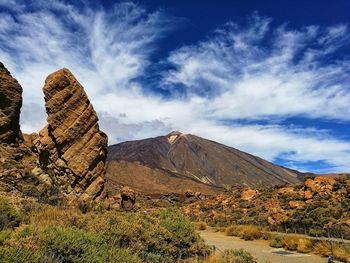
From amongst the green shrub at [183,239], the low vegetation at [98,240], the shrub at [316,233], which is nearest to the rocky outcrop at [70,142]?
the low vegetation at [98,240]

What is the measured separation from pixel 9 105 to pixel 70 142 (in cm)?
460

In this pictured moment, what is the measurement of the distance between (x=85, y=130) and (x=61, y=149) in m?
2.05

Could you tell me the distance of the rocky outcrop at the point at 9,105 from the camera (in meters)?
20.0

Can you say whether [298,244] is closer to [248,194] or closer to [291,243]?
[291,243]

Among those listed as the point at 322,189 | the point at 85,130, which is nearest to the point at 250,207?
the point at 322,189

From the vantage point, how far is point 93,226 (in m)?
9.78

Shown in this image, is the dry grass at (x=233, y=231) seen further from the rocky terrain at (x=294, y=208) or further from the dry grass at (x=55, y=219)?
the dry grass at (x=55, y=219)

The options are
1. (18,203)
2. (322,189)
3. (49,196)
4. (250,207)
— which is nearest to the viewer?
(18,203)

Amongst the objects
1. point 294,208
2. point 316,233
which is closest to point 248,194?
point 294,208

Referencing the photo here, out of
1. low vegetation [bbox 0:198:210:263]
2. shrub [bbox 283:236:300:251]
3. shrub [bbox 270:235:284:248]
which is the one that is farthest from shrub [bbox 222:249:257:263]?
shrub [bbox 270:235:284:248]

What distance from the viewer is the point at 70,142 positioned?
23.7m

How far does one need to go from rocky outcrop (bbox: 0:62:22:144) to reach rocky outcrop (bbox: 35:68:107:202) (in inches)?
102

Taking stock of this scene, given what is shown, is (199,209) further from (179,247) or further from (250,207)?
(179,247)

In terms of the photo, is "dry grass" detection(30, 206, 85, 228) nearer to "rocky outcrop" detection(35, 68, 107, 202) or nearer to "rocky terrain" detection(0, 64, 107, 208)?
"rocky terrain" detection(0, 64, 107, 208)
